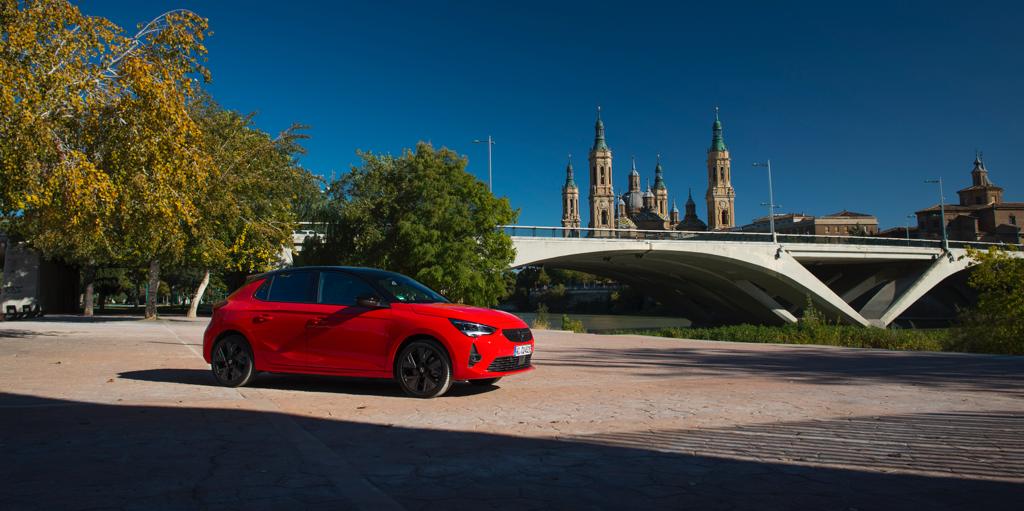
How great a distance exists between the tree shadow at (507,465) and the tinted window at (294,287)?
81.0 inches

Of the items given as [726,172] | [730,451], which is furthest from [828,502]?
[726,172]


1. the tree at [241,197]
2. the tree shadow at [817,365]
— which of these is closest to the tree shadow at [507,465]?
the tree shadow at [817,365]

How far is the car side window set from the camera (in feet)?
24.3

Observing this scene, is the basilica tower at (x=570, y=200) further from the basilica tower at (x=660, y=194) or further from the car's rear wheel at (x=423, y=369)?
the car's rear wheel at (x=423, y=369)

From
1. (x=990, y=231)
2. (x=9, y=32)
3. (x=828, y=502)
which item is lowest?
(x=828, y=502)

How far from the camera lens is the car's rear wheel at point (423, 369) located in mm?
6883

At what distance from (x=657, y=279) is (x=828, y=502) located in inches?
2155

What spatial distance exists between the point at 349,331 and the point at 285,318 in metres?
0.85

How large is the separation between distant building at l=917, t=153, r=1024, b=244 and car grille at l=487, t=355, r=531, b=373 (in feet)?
337

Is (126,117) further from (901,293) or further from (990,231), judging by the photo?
(990,231)

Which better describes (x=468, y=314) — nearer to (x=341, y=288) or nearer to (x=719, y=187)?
(x=341, y=288)

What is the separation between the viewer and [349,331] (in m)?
7.15

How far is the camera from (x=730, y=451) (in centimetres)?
448

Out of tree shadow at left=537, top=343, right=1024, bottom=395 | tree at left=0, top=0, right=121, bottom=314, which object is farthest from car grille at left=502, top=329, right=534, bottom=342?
tree at left=0, top=0, right=121, bottom=314
